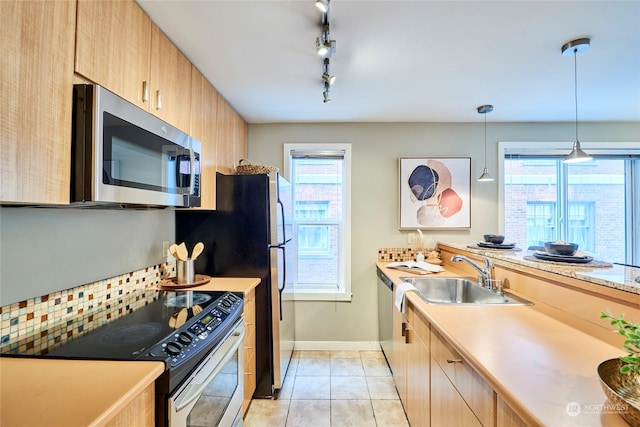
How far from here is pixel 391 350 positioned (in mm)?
2494

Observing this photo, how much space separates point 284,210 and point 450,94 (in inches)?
65.6

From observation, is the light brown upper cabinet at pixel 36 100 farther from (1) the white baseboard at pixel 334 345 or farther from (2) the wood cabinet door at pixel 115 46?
(1) the white baseboard at pixel 334 345

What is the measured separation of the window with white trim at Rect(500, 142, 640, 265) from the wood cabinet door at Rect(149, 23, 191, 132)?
304 cm

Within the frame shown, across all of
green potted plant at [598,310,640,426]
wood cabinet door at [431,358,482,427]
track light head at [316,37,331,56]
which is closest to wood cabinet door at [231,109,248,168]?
track light head at [316,37,331,56]

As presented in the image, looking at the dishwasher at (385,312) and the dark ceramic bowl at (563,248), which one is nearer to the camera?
the dark ceramic bowl at (563,248)

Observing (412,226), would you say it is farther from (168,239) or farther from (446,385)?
(168,239)

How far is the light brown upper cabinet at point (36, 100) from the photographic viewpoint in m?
0.81

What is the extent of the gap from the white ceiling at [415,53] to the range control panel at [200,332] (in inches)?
58.1

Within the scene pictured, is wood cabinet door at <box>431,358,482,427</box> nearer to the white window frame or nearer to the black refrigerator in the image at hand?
the black refrigerator

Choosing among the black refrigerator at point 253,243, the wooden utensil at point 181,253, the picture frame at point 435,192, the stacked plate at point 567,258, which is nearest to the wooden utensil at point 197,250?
the wooden utensil at point 181,253

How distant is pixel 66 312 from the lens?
1.35 metres

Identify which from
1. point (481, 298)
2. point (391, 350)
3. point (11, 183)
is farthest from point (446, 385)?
point (11, 183)

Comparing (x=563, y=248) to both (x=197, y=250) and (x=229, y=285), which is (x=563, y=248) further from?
(x=197, y=250)

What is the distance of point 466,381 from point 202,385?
106 cm
